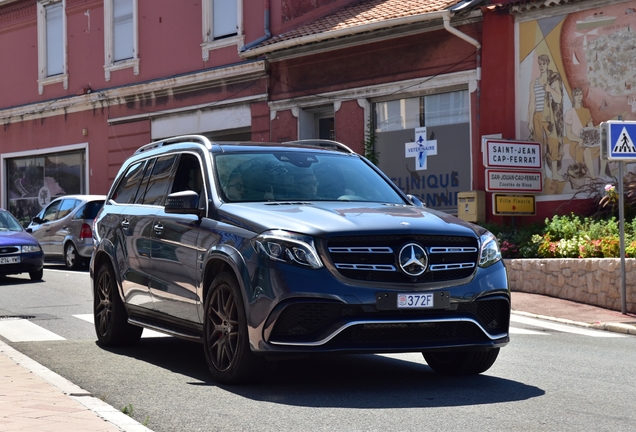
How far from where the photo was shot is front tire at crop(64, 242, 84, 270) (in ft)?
78.0

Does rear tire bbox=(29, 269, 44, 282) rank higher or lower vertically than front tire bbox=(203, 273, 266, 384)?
lower

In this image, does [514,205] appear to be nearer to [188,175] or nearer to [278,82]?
[278,82]

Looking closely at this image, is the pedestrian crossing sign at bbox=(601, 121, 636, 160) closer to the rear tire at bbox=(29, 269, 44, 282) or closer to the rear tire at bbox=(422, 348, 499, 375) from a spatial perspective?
the rear tire at bbox=(422, 348, 499, 375)

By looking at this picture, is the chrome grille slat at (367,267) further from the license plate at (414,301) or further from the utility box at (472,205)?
the utility box at (472,205)

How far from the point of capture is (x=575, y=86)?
779 inches

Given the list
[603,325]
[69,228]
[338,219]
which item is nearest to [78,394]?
[338,219]

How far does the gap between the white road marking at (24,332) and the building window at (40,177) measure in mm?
20776

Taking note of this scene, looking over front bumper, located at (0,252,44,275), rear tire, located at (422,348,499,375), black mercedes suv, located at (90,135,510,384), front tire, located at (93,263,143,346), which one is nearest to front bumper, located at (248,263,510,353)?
black mercedes suv, located at (90,135,510,384)

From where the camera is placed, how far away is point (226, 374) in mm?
7551

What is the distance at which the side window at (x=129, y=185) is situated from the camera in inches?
402

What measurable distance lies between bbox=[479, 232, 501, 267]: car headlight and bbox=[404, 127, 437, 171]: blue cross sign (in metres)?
14.9

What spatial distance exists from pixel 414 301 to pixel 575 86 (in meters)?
13.6

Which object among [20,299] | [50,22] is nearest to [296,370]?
[20,299]

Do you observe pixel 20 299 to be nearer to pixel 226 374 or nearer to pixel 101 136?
pixel 226 374
